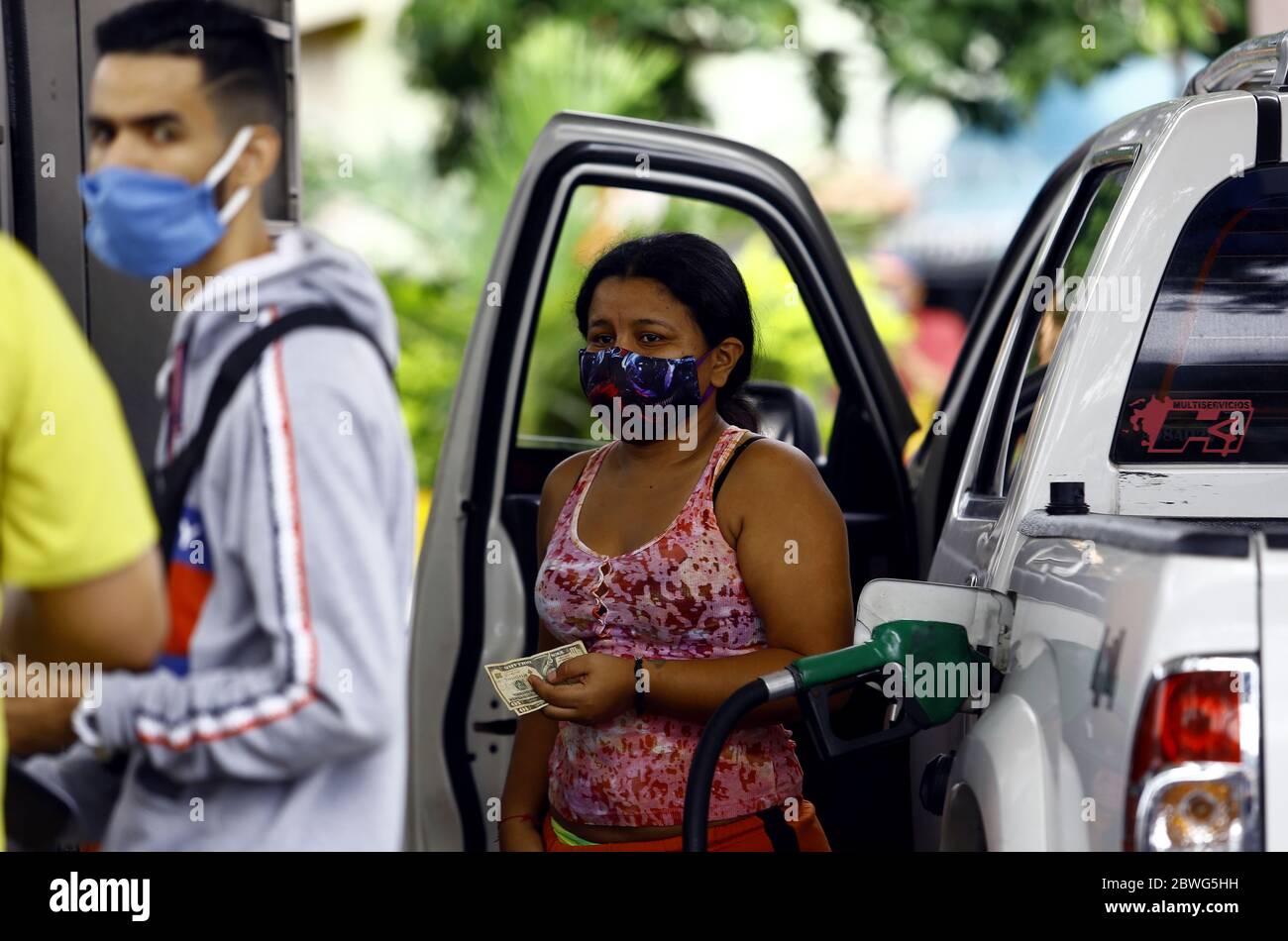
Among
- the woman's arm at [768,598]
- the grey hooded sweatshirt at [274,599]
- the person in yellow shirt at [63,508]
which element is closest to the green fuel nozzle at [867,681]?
the woman's arm at [768,598]

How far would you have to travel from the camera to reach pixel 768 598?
2.86m

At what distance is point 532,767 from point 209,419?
4.63 feet

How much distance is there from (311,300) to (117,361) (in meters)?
0.29

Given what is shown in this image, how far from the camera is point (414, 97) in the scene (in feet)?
37.9

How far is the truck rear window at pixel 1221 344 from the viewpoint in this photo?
2.84 metres

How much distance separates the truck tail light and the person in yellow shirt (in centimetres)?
124

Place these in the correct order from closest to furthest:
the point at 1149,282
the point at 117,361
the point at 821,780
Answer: the point at 117,361 < the point at 1149,282 < the point at 821,780

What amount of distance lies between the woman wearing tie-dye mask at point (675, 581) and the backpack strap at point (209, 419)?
1014mm

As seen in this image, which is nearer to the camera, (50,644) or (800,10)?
(50,644)

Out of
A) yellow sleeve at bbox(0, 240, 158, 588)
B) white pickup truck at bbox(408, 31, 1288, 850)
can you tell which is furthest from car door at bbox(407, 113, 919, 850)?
yellow sleeve at bbox(0, 240, 158, 588)

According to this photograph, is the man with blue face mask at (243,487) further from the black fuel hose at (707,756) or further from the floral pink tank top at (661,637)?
the floral pink tank top at (661,637)

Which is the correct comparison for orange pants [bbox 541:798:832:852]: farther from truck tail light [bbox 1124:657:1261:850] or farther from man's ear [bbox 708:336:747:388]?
truck tail light [bbox 1124:657:1261:850]
